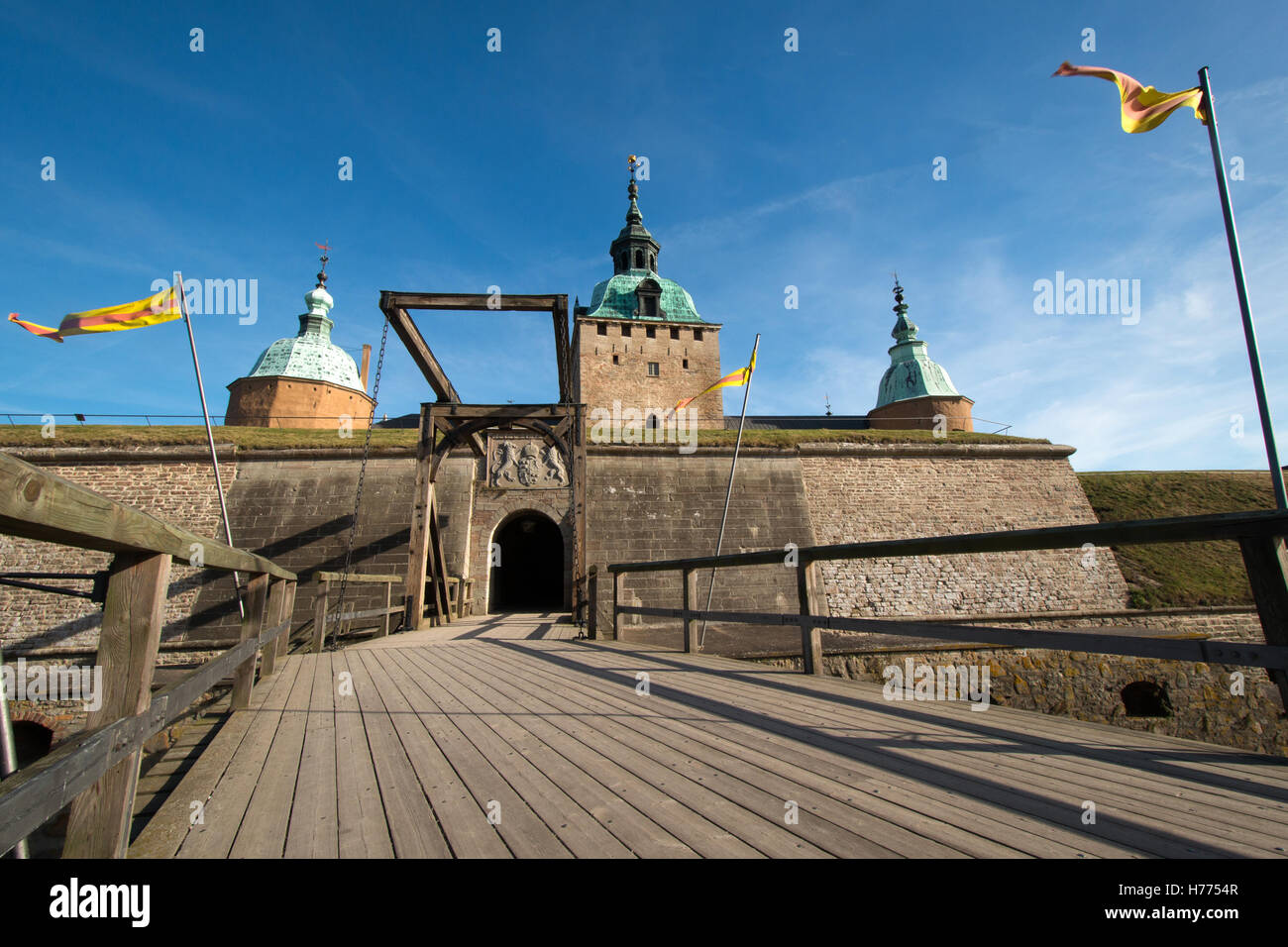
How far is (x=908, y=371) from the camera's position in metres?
36.9

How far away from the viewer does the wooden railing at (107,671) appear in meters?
1.18

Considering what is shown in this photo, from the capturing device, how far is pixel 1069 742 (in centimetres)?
271

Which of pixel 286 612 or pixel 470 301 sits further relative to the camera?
pixel 470 301

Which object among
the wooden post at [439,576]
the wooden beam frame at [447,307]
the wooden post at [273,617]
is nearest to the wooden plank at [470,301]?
the wooden beam frame at [447,307]

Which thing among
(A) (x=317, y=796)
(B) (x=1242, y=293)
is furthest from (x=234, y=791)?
(B) (x=1242, y=293)

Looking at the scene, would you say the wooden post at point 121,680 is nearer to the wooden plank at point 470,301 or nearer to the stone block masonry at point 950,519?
the wooden plank at point 470,301

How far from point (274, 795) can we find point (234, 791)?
21 cm

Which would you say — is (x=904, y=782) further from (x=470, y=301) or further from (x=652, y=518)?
(x=652, y=518)

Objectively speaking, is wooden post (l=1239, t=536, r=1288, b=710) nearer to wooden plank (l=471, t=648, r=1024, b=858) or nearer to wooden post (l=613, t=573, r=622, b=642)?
wooden plank (l=471, t=648, r=1024, b=858)

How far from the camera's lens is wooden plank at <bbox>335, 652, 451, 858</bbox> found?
1.79 metres

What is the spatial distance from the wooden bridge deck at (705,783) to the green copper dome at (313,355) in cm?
3194

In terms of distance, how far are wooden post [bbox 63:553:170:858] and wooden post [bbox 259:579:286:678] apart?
4059mm

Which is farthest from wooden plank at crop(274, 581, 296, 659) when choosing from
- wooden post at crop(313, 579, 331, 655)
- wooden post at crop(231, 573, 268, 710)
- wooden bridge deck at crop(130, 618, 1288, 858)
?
wooden bridge deck at crop(130, 618, 1288, 858)
